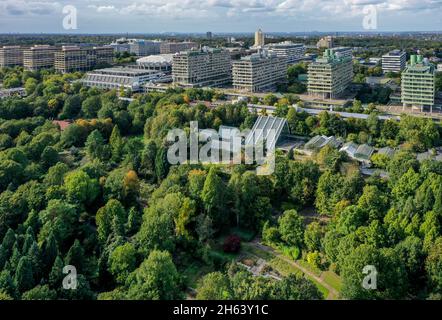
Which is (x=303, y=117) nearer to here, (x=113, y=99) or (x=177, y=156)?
(x=177, y=156)

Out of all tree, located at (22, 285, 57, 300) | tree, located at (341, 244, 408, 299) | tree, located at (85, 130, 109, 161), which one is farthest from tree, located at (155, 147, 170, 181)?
tree, located at (341, 244, 408, 299)

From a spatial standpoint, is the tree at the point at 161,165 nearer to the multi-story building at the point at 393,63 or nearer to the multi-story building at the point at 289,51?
the multi-story building at the point at 393,63

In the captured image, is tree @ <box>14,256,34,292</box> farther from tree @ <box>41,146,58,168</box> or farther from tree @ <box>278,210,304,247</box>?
tree @ <box>41,146,58,168</box>

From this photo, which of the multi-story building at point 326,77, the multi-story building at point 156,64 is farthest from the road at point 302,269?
the multi-story building at point 156,64

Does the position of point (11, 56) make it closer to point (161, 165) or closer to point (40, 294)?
point (161, 165)

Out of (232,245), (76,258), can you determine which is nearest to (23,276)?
(76,258)

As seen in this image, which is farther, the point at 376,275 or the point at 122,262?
the point at 122,262
